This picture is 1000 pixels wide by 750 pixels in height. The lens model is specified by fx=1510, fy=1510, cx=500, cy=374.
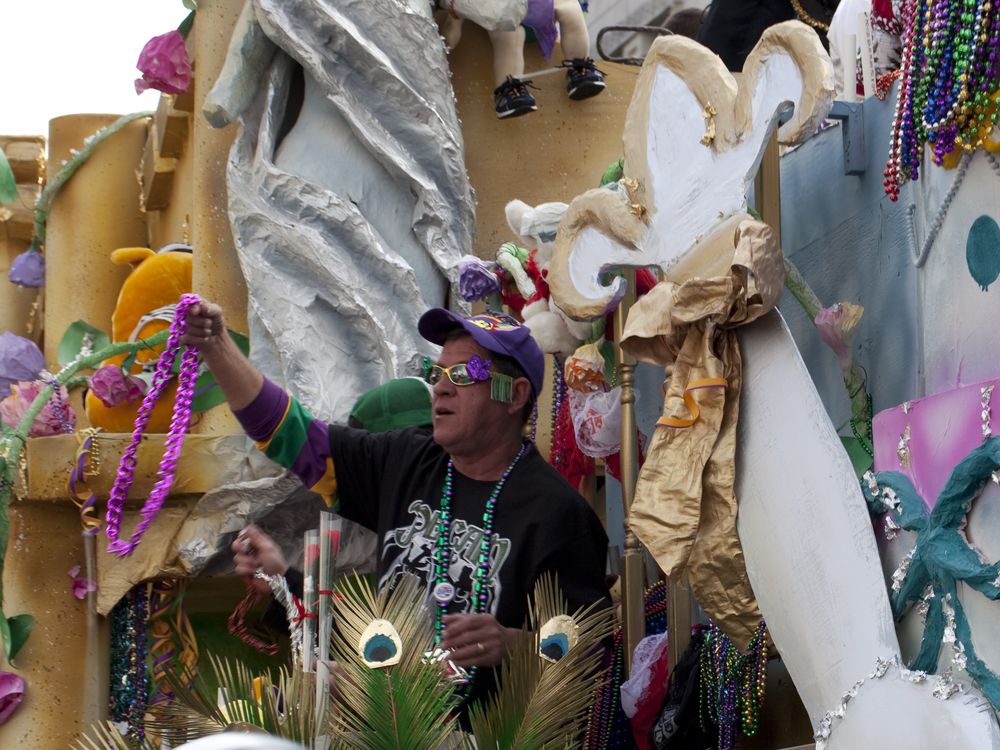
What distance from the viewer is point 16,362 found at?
6070 millimetres

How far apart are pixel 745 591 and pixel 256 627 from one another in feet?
7.23

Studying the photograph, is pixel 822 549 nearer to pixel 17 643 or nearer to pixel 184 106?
pixel 17 643

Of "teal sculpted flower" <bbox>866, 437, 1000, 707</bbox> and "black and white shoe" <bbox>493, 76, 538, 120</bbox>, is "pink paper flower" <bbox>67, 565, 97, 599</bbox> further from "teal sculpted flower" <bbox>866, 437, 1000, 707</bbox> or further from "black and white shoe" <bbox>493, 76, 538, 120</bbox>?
"teal sculpted flower" <bbox>866, 437, 1000, 707</bbox>

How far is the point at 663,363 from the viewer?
3043 mm

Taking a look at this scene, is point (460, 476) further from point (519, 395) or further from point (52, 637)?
point (52, 637)

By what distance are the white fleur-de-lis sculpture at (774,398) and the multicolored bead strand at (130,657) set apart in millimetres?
2025

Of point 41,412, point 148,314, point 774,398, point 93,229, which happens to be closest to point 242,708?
point 774,398

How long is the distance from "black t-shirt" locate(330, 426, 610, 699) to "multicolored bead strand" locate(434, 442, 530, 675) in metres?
0.01

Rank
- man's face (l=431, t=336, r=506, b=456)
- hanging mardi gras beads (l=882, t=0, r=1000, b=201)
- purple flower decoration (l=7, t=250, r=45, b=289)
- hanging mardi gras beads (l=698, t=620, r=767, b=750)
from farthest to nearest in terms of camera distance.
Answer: purple flower decoration (l=7, t=250, r=45, b=289) < man's face (l=431, t=336, r=506, b=456) < hanging mardi gras beads (l=698, t=620, r=767, b=750) < hanging mardi gras beads (l=882, t=0, r=1000, b=201)

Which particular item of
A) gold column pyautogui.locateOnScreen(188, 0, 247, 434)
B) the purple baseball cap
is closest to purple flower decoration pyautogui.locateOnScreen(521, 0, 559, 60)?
gold column pyautogui.locateOnScreen(188, 0, 247, 434)

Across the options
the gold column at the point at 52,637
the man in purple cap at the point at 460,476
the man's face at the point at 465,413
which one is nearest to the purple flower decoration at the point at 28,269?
the gold column at the point at 52,637

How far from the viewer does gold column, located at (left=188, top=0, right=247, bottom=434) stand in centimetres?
486

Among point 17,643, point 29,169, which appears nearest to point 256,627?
point 17,643

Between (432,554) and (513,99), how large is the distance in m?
2.18
